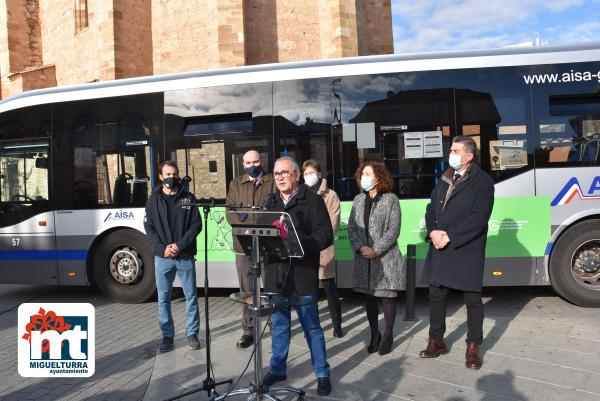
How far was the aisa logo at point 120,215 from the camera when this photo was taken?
6.79 metres

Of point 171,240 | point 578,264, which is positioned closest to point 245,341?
point 171,240

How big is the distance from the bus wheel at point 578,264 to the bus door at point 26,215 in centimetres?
705

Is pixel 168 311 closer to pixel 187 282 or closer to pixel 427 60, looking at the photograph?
pixel 187 282

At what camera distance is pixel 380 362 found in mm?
4324

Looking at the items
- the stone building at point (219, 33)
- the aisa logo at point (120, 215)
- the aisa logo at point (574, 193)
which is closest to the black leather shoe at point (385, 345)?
the aisa logo at point (574, 193)

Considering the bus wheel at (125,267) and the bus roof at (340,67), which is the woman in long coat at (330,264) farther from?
the bus wheel at (125,267)

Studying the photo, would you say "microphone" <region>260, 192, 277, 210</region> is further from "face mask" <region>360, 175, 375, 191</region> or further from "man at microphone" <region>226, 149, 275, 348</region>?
"face mask" <region>360, 175, 375, 191</region>

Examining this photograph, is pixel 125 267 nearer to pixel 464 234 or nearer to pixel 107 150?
pixel 107 150

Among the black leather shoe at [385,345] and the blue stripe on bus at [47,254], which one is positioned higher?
the blue stripe on bus at [47,254]

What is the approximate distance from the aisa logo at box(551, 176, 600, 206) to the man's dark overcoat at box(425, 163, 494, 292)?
2497 millimetres

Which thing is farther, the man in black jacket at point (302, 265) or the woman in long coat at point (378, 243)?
the woman in long coat at point (378, 243)

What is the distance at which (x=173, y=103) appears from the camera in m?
6.69

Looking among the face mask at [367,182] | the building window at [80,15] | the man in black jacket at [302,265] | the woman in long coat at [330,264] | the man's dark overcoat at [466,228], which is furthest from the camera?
the building window at [80,15]

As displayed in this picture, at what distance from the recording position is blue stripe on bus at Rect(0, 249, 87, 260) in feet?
22.7
